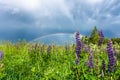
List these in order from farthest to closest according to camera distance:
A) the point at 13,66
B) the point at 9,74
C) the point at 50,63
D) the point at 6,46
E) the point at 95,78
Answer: the point at 6,46
the point at 50,63
the point at 13,66
the point at 9,74
the point at 95,78

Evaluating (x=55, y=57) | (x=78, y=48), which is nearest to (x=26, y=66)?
(x=55, y=57)

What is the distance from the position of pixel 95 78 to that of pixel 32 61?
403 centimetres

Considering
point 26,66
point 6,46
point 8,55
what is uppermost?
point 6,46

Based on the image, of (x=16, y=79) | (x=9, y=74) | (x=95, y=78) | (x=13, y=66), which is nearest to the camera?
(x=95, y=78)

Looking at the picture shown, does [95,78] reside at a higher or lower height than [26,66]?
lower

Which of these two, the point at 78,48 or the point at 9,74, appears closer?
the point at 78,48

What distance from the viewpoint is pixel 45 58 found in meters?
10.6

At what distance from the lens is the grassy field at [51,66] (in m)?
6.93

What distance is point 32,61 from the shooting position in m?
10.2

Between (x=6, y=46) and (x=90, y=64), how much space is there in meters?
7.87

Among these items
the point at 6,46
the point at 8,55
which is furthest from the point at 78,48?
the point at 6,46

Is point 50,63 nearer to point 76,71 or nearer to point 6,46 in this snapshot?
point 76,71

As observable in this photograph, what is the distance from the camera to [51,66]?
9.41 meters

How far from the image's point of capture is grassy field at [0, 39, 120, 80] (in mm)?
6926
